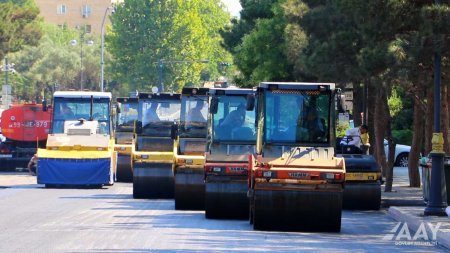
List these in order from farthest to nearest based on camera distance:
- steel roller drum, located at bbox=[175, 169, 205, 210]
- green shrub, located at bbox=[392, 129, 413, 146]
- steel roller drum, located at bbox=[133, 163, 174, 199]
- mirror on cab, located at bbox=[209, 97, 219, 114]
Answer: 1. green shrub, located at bbox=[392, 129, 413, 146]
2. steel roller drum, located at bbox=[133, 163, 174, 199]
3. steel roller drum, located at bbox=[175, 169, 205, 210]
4. mirror on cab, located at bbox=[209, 97, 219, 114]

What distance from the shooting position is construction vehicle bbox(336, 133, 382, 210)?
28625mm

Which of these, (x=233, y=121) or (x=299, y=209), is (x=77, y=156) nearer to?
(x=233, y=121)

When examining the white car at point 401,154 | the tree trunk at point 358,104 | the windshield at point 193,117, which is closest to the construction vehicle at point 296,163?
the windshield at point 193,117

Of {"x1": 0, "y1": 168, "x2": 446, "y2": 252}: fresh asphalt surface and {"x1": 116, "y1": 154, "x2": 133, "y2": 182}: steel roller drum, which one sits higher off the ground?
{"x1": 116, "y1": 154, "x2": 133, "y2": 182}: steel roller drum

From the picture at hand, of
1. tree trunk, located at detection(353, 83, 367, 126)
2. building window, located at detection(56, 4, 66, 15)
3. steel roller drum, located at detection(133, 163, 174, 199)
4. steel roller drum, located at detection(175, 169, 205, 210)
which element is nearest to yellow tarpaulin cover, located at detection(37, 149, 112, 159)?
steel roller drum, located at detection(133, 163, 174, 199)

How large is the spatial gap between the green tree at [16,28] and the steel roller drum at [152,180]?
48.2 metres

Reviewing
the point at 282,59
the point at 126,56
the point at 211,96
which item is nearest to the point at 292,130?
the point at 211,96

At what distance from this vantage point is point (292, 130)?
23062 mm

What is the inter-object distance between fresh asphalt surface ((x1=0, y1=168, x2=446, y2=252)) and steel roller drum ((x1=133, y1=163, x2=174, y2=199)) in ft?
5.50

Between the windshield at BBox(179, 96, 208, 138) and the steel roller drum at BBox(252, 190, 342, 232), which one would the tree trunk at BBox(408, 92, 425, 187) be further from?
the steel roller drum at BBox(252, 190, 342, 232)

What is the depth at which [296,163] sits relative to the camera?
22.1 meters

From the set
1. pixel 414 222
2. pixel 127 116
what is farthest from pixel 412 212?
pixel 127 116

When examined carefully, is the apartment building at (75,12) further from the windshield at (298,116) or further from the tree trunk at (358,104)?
the windshield at (298,116)

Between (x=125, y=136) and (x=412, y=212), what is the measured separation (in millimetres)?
18581
